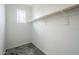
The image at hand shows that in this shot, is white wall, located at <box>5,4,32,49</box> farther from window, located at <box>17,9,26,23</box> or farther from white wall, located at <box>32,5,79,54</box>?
white wall, located at <box>32,5,79,54</box>

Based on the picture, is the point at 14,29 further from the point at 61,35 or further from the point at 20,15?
the point at 61,35

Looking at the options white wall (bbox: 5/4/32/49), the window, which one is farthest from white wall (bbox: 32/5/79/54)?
the window

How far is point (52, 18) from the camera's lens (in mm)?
2096

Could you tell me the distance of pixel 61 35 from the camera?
1.77 m

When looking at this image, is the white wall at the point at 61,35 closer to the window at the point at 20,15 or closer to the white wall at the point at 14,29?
the white wall at the point at 14,29

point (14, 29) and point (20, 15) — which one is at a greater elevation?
point (20, 15)

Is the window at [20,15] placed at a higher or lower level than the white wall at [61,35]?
higher

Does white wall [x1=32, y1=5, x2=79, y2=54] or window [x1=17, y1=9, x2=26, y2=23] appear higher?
window [x1=17, y1=9, x2=26, y2=23]

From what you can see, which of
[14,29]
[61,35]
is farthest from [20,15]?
[61,35]

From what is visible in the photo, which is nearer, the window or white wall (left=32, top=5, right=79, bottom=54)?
white wall (left=32, top=5, right=79, bottom=54)

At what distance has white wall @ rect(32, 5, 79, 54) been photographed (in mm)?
1404

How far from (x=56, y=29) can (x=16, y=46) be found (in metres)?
1.26

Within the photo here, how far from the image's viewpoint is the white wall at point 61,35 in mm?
1404

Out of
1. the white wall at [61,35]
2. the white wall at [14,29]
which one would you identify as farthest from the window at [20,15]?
the white wall at [61,35]
